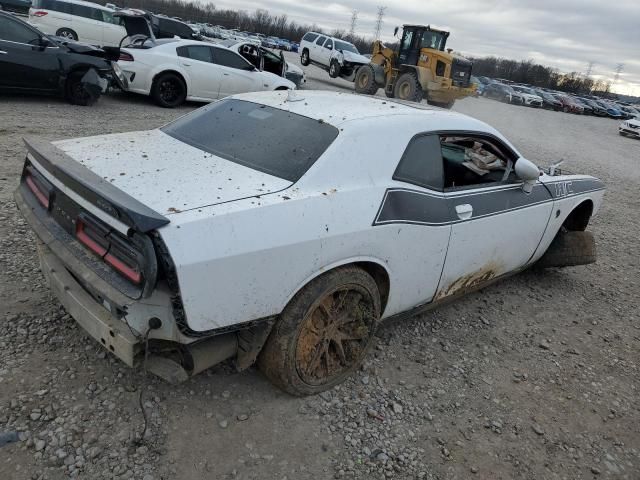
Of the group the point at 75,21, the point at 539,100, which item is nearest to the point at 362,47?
the point at 539,100

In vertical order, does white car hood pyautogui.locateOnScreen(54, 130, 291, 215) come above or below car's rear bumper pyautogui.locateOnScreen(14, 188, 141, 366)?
above

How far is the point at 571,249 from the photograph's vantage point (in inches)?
179

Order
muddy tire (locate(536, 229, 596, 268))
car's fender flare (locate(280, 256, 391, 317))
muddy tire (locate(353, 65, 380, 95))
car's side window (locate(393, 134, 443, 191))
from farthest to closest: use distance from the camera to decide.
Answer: muddy tire (locate(353, 65, 380, 95))
muddy tire (locate(536, 229, 596, 268))
car's side window (locate(393, 134, 443, 191))
car's fender flare (locate(280, 256, 391, 317))

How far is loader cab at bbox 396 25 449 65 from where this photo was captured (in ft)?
56.5

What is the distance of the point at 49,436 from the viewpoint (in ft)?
7.22

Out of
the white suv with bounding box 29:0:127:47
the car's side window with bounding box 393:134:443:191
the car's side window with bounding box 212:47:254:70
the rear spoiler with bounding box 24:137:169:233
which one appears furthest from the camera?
the white suv with bounding box 29:0:127:47

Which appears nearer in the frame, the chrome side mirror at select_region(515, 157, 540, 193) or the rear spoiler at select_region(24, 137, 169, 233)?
the rear spoiler at select_region(24, 137, 169, 233)

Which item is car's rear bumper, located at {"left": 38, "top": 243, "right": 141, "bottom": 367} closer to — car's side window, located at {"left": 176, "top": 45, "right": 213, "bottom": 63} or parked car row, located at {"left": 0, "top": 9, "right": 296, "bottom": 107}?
parked car row, located at {"left": 0, "top": 9, "right": 296, "bottom": 107}

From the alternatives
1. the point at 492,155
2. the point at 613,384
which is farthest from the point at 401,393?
the point at 492,155

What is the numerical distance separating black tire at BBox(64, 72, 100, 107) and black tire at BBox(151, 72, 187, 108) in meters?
1.25

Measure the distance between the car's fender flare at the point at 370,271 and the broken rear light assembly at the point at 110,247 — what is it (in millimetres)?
691

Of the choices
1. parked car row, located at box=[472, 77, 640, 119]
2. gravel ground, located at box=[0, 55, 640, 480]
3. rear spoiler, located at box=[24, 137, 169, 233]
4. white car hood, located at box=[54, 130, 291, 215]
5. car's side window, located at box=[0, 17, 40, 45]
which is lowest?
gravel ground, located at box=[0, 55, 640, 480]

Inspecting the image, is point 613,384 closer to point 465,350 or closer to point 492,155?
point 465,350

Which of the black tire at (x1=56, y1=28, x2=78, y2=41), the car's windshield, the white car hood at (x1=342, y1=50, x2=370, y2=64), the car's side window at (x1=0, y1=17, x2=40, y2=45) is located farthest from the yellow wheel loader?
the car's side window at (x1=0, y1=17, x2=40, y2=45)
